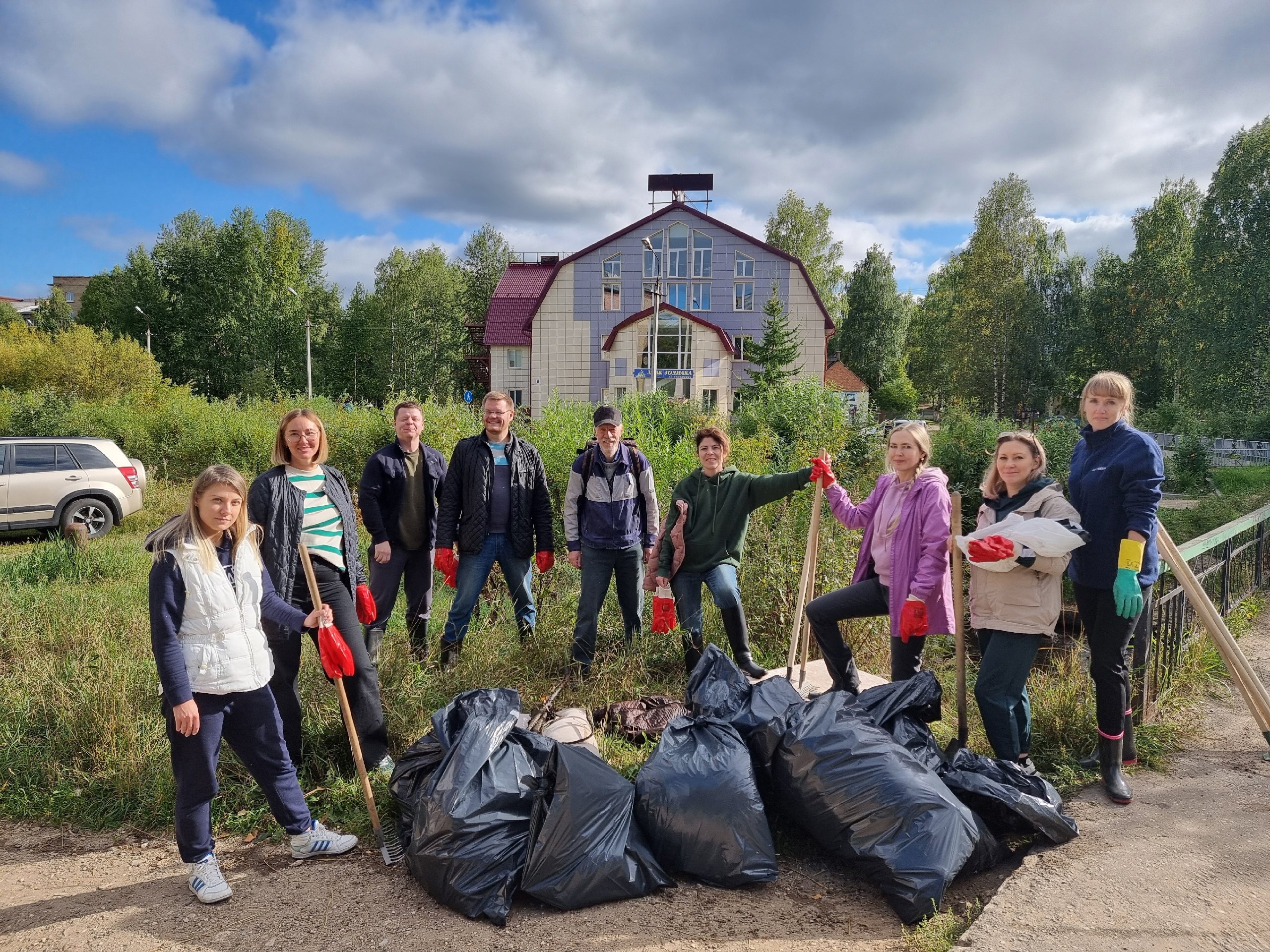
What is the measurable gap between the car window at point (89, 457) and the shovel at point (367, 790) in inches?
349

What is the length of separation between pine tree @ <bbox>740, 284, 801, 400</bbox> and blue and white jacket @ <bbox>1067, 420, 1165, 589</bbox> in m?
24.7

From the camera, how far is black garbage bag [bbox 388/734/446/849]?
289 cm

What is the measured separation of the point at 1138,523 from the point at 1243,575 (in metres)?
3.93

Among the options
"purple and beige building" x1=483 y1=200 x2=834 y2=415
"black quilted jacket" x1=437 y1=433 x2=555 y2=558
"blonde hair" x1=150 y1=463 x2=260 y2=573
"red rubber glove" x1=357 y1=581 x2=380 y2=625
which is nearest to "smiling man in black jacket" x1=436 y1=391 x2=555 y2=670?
"black quilted jacket" x1=437 y1=433 x2=555 y2=558

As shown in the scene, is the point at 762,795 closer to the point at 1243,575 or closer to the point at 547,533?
the point at 547,533

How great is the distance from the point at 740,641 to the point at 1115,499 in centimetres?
208

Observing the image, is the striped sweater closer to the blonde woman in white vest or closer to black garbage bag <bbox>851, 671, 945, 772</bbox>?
the blonde woman in white vest

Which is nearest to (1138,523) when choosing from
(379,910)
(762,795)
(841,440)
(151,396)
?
(762,795)

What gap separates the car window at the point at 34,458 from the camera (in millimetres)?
9484

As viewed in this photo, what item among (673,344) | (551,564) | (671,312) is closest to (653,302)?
(671,312)

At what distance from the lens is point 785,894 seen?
2.63m

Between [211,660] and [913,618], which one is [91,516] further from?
[913,618]

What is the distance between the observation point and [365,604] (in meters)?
3.54

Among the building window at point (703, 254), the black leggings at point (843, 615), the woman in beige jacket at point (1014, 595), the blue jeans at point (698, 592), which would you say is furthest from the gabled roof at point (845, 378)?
the woman in beige jacket at point (1014, 595)
